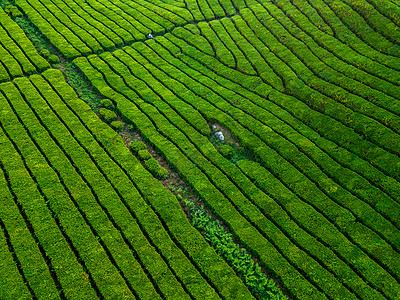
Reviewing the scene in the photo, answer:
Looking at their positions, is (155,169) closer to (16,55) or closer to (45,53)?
(45,53)

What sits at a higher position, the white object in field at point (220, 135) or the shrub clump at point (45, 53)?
the white object in field at point (220, 135)

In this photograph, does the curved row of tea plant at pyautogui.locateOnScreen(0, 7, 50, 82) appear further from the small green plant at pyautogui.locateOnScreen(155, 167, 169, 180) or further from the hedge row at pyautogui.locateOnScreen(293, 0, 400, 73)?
the hedge row at pyautogui.locateOnScreen(293, 0, 400, 73)

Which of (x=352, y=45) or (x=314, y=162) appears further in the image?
(x=352, y=45)

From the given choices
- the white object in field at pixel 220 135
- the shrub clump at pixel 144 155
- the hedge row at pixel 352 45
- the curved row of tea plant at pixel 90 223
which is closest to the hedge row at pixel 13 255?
the curved row of tea plant at pixel 90 223

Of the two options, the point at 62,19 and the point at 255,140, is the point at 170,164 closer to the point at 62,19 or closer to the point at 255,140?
the point at 255,140

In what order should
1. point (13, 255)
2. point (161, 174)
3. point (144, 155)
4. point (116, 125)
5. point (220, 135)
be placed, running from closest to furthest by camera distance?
point (13, 255)
point (161, 174)
point (144, 155)
point (220, 135)
point (116, 125)

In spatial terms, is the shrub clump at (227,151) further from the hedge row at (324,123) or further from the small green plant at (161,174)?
the hedge row at (324,123)

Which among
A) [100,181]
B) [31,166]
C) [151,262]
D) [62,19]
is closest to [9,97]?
[31,166]

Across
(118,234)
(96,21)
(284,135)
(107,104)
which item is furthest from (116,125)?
(96,21)
